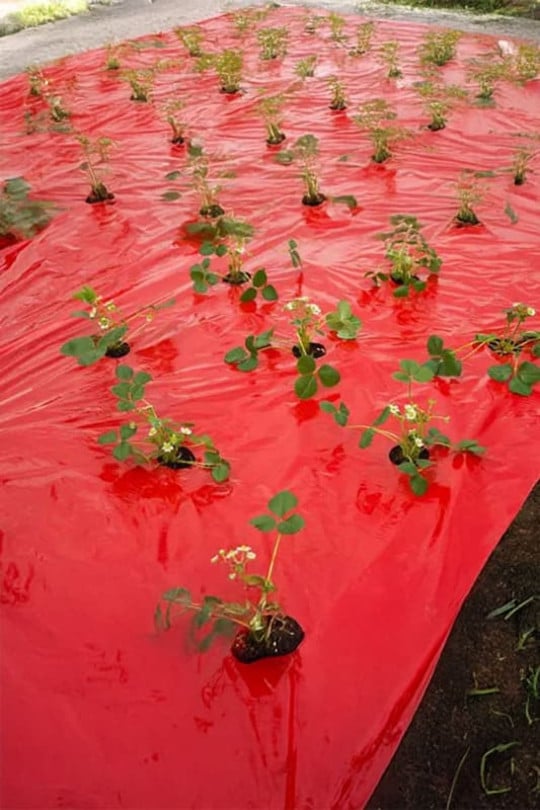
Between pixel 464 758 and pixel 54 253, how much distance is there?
326 cm

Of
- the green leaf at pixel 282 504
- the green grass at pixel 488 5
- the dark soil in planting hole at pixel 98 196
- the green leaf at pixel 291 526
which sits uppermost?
the green grass at pixel 488 5

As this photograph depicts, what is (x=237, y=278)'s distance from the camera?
3.22 metres

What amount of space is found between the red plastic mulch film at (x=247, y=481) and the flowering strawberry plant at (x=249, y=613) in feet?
0.13

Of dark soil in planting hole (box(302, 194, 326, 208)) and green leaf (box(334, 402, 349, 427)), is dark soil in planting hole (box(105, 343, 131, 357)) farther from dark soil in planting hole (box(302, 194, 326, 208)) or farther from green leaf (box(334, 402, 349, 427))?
dark soil in planting hole (box(302, 194, 326, 208))

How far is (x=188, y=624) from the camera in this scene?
1768 mm

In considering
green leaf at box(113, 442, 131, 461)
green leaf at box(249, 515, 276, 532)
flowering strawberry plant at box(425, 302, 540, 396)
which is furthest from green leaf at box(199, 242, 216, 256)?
green leaf at box(249, 515, 276, 532)

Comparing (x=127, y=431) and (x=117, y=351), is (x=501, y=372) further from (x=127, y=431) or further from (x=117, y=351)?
(x=117, y=351)

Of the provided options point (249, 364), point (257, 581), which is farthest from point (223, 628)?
point (249, 364)

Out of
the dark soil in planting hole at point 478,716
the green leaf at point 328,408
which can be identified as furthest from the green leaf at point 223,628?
the green leaf at point 328,408

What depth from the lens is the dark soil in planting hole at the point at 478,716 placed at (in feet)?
4.59

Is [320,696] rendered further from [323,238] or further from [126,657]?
[323,238]

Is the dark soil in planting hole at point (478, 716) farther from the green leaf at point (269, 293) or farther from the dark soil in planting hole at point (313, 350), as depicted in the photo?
the green leaf at point (269, 293)

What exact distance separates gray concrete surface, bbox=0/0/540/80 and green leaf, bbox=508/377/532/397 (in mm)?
5792

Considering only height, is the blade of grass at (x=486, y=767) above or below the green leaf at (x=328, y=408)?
below
